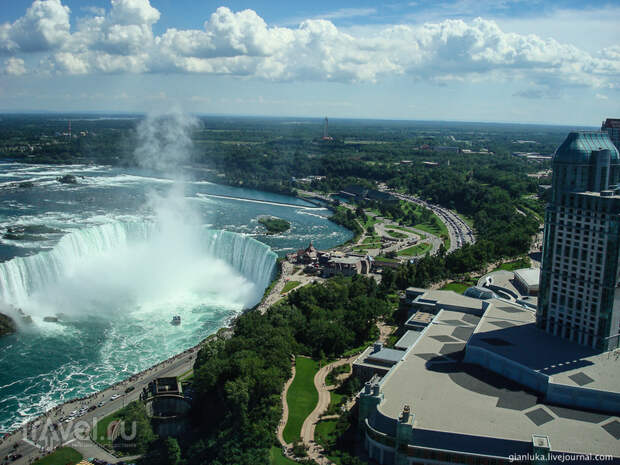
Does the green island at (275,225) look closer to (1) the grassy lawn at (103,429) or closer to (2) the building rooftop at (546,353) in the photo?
(2) the building rooftop at (546,353)

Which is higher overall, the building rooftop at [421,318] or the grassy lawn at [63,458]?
the building rooftop at [421,318]

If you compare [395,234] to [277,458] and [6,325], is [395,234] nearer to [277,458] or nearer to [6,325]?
[6,325]

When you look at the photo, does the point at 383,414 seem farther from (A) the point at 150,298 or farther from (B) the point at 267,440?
(A) the point at 150,298

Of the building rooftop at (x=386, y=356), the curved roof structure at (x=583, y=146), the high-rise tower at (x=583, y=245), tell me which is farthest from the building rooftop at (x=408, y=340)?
the curved roof structure at (x=583, y=146)

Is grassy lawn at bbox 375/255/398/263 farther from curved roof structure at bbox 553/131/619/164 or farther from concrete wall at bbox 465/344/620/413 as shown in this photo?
concrete wall at bbox 465/344/620/413

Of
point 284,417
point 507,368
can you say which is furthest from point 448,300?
point 284,417

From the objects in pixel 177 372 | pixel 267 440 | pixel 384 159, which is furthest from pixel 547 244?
pixel 384 159
